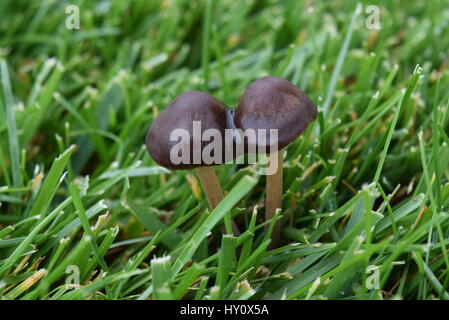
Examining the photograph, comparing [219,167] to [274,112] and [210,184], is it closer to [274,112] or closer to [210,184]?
[210,184]

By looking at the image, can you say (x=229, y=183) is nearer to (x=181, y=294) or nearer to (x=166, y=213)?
(x=166, y=213)

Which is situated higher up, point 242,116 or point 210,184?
point 242,116

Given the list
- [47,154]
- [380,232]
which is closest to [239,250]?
[380,232]

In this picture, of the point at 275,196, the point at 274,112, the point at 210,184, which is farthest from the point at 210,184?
the point at 274,112

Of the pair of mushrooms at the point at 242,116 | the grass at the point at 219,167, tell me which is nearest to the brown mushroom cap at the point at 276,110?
the pair of mushrooms at the point at 242,116

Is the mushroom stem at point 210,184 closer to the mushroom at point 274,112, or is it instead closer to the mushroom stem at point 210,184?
the mushroom stem at point 210,184

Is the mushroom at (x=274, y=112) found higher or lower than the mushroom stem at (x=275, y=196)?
higher

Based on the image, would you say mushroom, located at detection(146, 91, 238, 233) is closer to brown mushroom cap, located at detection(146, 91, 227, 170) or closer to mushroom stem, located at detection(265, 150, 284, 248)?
brown mushroom cap, located at detection(146, 91, 227, 170)
